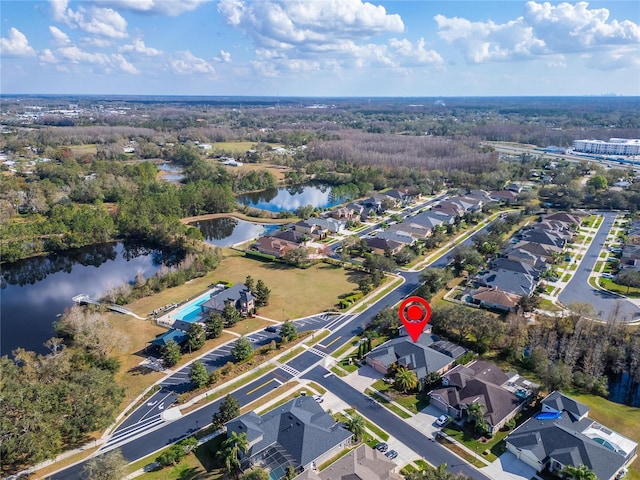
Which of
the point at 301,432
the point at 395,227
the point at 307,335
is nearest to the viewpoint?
the point at 301,432

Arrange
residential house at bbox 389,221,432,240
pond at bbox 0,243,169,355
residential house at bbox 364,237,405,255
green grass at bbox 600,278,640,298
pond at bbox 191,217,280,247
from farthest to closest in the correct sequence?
pond at bbox 191,217,280,247, residential house at bbox 389,221,432,240, residential house at bbox 364,237,405,255, green grass at bbox 600,278,640,298, pond at bbox 0,243,169,355

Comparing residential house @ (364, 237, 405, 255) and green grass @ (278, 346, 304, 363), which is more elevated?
residential house @ (364, 237, 405, 255)

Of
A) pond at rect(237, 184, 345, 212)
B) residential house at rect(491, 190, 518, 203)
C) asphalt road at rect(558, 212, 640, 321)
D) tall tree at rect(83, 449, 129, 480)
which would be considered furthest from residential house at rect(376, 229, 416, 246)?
tall tree at rect(83, 449, 129, 480)

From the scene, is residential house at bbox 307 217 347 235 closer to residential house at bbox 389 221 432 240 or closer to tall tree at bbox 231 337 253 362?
residential house at bbox 389 221 432 240

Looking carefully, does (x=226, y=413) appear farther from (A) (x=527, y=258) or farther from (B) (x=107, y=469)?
(A) (x=527, y=258)

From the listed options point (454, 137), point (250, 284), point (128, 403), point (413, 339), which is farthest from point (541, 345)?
point (454, 137)

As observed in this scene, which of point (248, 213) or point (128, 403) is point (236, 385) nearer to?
point (128, 403)

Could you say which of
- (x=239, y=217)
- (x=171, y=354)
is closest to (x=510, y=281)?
(x=171, y=354)
